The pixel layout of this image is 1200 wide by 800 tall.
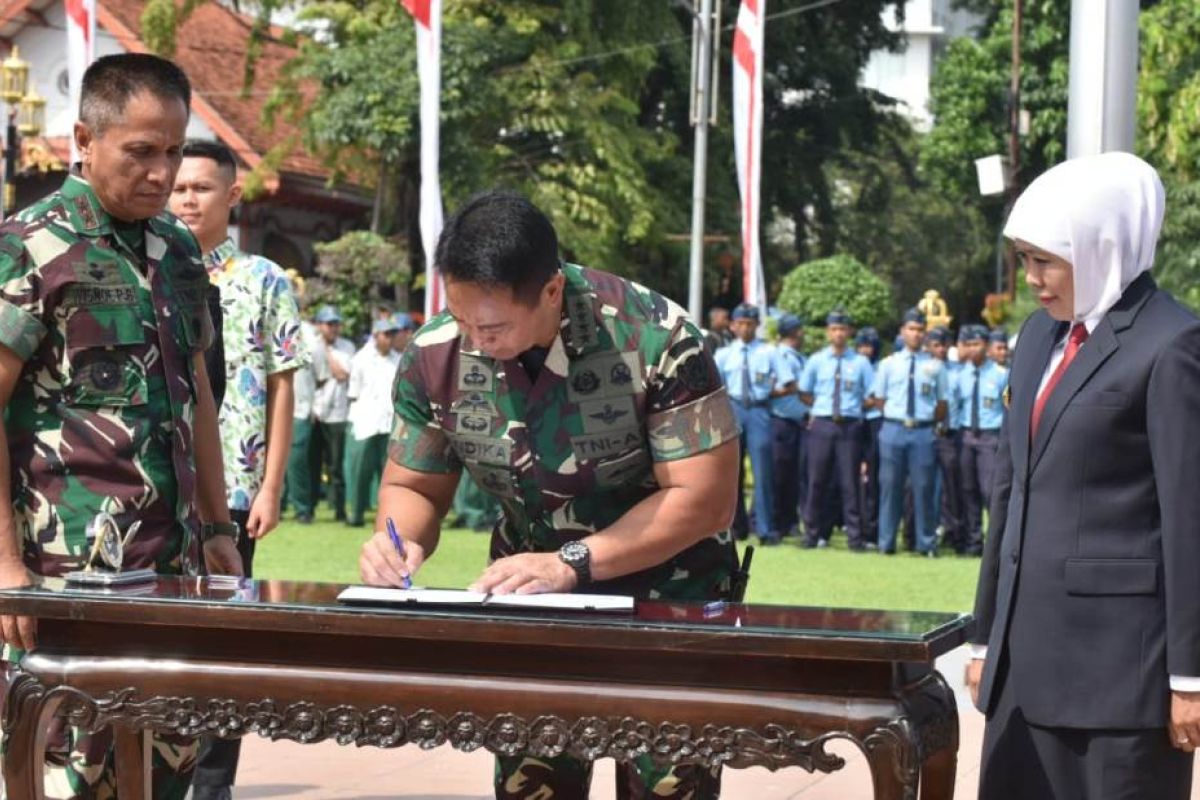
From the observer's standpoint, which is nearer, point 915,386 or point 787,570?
point 787,570

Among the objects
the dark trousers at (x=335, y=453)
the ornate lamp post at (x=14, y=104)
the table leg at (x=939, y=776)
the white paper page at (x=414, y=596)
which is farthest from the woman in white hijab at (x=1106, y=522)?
the ornate lamp post at (x=14, y=104)

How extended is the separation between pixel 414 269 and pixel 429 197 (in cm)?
1328

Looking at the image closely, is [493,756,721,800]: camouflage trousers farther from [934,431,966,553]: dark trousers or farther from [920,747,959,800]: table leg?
[934,431,966,553]: dark trousers

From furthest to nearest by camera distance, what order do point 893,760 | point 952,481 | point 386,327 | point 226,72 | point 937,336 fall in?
point 226,72 → point 386,327 → point 937,336 → point 952,481 → point 893,760

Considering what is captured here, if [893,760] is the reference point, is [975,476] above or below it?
below

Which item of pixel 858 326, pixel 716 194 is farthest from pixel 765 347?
pixel 716 194

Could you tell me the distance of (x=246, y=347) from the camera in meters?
6.20

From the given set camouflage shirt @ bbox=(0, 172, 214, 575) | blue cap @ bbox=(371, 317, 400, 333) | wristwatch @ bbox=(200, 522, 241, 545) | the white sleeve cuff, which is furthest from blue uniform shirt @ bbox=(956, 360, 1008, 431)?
the white sleeve cuff

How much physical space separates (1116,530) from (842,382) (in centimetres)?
1355

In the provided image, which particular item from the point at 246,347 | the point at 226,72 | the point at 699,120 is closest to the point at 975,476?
the point at 699,120

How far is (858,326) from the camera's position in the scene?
26.7 meters

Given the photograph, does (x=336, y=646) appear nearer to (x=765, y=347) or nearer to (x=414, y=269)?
(x=765, y=347)

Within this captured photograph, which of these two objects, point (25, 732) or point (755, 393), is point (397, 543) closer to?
point (25, 732)

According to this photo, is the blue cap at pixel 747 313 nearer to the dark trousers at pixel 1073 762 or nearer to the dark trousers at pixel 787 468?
the dark trousers at pixel 787 468
